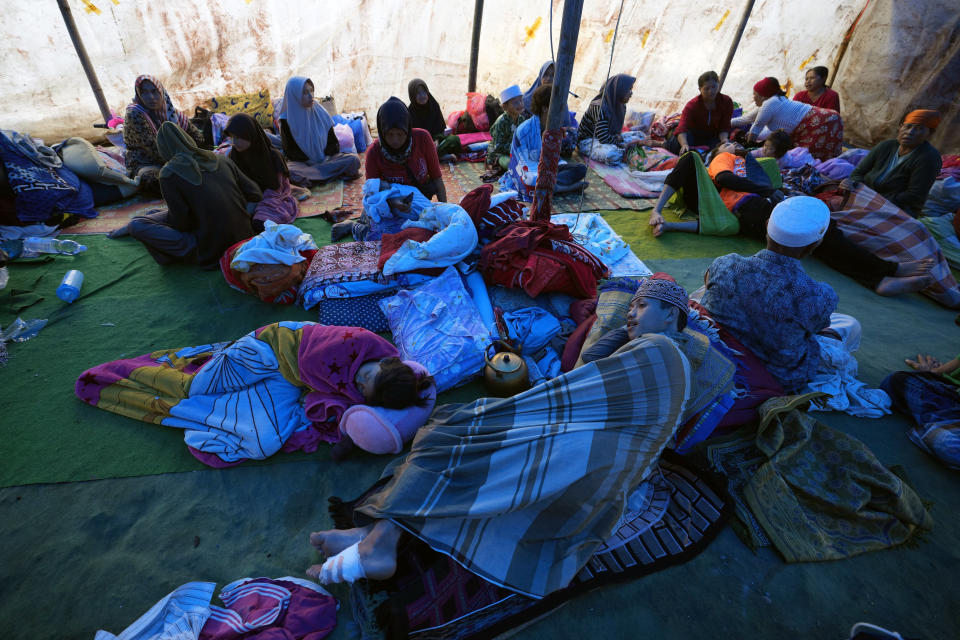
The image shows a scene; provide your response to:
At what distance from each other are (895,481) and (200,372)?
11.2 ft

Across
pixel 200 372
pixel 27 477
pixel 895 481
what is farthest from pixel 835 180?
pixel 27 477

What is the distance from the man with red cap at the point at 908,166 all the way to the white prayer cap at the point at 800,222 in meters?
2.78

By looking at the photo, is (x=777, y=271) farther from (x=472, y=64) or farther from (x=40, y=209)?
(x=472, y=64)

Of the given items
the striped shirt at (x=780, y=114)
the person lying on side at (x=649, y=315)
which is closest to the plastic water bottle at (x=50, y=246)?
the person lying on side at (x=649, y=315)

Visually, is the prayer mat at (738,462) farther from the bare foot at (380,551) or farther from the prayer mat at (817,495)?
the bare foot at (380,551)

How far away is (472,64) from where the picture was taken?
720 cm

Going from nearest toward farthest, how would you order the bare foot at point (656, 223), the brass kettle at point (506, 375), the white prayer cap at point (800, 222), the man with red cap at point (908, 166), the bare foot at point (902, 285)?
1. the white prayer cap at point (800, 222)
2. the brass kettle at point (506, 375)
3. the bare foot at point (902, 285)
4. the man with red cap at point (908, 166)
5. the bare foot at point (656, 223)

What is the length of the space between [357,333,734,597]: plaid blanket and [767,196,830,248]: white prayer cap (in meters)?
1.14

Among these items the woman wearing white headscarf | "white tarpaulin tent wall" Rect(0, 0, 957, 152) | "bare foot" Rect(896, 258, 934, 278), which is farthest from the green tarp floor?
"white tarpaulin tent wall" Rect(0, 0, 957, 152)

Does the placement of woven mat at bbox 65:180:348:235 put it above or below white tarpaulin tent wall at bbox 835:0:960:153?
below

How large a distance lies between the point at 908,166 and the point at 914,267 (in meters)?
1.06

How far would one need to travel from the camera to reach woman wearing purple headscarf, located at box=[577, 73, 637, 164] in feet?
18.6

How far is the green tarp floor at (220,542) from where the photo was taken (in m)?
1.67

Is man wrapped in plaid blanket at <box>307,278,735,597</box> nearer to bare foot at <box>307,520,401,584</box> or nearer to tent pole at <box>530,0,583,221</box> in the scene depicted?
bare foot at <box>307,520,401,584</box>
